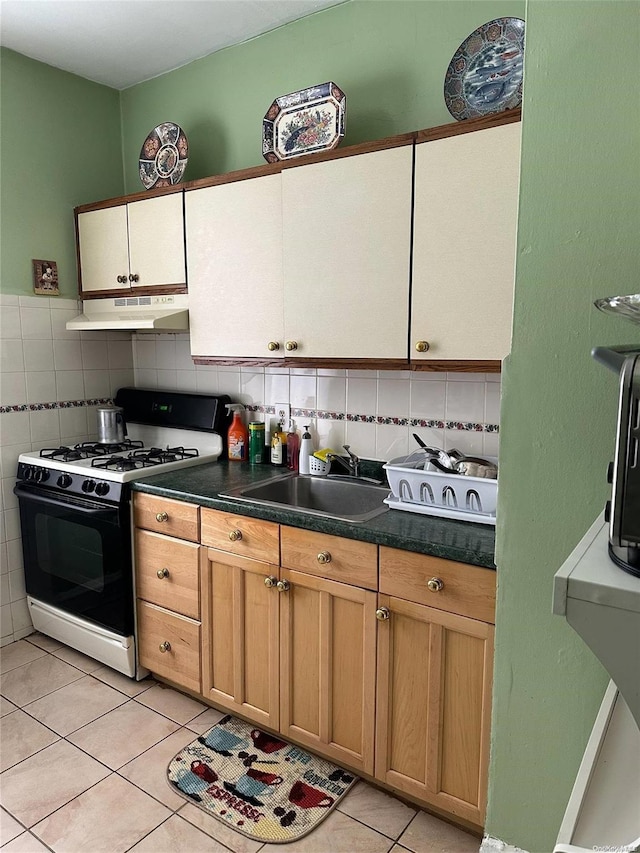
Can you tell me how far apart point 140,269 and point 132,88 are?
1.06 m

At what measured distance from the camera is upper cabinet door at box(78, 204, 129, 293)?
2.81 meters

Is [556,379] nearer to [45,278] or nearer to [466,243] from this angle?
[466,243]

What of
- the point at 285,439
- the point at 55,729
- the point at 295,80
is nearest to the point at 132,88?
the point at 295,80

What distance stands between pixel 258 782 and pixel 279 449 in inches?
50.1

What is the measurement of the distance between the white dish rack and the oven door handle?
1167 mm

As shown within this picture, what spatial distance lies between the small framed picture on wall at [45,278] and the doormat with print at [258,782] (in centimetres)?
210

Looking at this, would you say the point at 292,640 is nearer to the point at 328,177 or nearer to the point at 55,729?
the point at 55,729

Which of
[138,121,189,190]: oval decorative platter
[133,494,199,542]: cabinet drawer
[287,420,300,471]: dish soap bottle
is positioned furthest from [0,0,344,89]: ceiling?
[133,494,199,542]: cabinet drawer

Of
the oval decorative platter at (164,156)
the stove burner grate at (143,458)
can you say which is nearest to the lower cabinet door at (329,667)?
the stove burner grate at (143,458)

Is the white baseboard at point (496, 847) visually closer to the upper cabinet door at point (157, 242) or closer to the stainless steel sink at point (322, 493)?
the stainless steel sink at point (322, 493)

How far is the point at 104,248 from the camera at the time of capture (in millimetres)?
2896

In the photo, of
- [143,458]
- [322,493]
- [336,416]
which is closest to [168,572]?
[143,458]

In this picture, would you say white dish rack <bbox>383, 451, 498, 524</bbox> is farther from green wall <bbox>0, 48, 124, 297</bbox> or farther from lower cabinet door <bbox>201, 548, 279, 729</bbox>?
green wall <bbox>0, 48, 124, 297</bbox>

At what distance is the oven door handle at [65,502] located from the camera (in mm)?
2490
